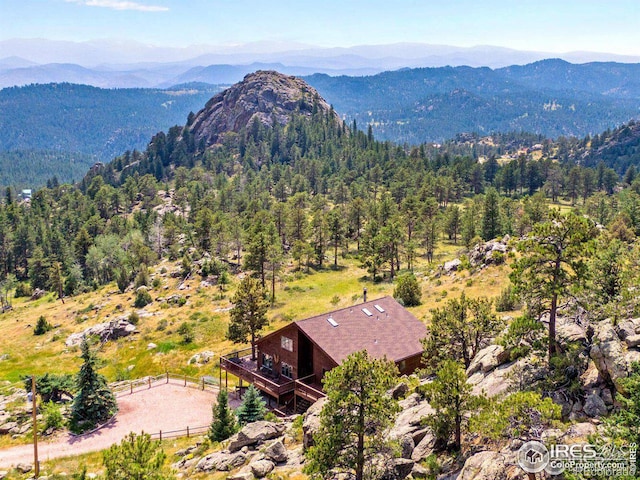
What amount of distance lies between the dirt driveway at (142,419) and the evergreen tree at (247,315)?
6269mm

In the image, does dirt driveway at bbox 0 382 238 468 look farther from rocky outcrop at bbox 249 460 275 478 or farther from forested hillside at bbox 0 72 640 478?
rocky outcrop at bbox 249 460 275 478

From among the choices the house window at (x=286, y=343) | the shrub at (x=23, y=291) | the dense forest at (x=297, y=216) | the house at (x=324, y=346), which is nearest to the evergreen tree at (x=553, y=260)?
the house at (x=324, y=346)

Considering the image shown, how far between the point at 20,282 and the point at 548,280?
15179 centimetres

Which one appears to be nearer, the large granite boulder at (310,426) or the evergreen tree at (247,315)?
the large granite boulder at (310,426)

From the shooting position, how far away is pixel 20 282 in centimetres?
13950

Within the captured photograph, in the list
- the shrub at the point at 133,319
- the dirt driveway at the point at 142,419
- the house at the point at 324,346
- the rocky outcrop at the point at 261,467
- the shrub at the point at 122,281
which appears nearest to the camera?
the rocky outcrop at the point at 261,467

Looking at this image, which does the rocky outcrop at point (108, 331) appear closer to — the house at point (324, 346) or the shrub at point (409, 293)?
the house at point (324, 346)

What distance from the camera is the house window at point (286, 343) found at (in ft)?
145

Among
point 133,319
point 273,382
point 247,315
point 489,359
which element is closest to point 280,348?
point 273,382

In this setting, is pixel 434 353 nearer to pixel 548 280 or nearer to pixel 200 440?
pixel 548 280

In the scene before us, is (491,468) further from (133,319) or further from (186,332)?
(133,319)

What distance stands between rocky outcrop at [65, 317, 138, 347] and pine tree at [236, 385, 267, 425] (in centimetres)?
3947

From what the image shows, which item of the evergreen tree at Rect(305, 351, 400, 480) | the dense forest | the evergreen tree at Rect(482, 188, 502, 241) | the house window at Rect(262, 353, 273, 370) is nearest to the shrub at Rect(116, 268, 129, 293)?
the dense forest

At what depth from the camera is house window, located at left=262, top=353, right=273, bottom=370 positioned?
4728 centimetres
